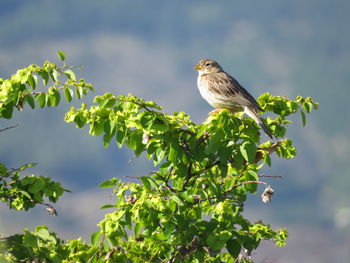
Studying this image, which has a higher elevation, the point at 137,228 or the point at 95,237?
the point at 137,228

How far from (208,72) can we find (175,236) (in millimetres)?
6634

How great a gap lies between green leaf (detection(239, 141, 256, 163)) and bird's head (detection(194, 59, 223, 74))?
20.3 feet

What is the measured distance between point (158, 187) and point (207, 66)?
22.3ft

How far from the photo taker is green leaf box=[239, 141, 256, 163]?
7.24 meters

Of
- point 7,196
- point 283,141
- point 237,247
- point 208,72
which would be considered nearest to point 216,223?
point 237,247

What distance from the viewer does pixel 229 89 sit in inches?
457

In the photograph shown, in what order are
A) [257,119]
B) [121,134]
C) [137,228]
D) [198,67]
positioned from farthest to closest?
1. [198,67]
2. [257,119]
3. [137,228]
4. [121,134]

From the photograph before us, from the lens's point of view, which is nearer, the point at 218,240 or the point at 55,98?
the point at 218,240

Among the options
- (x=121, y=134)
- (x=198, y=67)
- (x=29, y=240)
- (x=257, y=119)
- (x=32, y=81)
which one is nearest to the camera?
(x=29, y=240)

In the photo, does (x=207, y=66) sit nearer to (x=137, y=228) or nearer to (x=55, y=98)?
(x=55, y=98)

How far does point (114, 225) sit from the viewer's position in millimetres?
7062

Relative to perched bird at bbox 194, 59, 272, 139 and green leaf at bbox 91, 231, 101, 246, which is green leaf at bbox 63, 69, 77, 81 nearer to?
green leaf at bbox 91, 231, 101, 246

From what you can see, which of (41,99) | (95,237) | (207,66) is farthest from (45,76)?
(207,66)

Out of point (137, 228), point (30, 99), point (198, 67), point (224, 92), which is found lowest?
point (137, 228)
